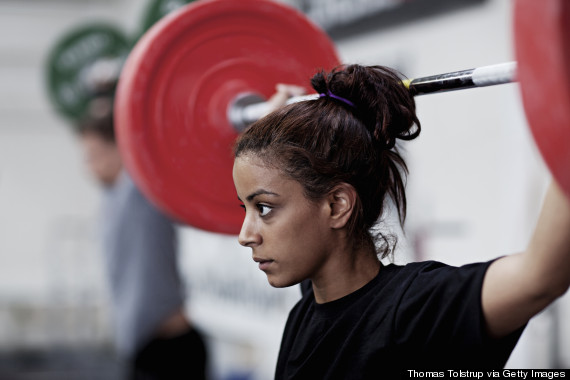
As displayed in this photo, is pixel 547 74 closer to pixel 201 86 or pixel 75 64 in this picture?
pixel 201 86

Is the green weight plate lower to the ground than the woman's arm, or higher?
higher

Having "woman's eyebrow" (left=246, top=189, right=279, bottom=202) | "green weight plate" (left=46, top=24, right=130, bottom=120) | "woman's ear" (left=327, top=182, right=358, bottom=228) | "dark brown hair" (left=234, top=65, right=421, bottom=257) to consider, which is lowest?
"woman's ear" (left=327, top=182, right=358, bottom=228)

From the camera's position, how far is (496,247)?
2059 millimetres

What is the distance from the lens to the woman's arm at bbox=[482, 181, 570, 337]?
0.60 meters

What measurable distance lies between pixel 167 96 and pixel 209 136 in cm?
9

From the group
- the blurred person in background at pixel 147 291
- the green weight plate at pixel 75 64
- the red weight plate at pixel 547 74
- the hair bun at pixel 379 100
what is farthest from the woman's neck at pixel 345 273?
the green weight plate at pixel 75 64

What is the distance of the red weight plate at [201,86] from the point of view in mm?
1104

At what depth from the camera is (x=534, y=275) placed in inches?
24.2

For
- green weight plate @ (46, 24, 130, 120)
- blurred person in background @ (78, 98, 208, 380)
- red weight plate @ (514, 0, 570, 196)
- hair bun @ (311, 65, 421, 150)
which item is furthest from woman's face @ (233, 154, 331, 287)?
green weight plate @ (46, 24, 130, 120)

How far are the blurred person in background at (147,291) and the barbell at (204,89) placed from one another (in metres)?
0.81

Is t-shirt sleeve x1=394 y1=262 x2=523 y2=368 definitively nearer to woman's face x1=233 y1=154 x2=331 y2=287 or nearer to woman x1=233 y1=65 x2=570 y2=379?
woman x1=233 y1=65 x2=570 y2=379

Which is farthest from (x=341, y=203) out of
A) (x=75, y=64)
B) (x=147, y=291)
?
(x=75, y=64)

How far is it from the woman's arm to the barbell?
0.52 metres

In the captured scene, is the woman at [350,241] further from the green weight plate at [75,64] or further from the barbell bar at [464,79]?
the green weight plate at [75,64]
